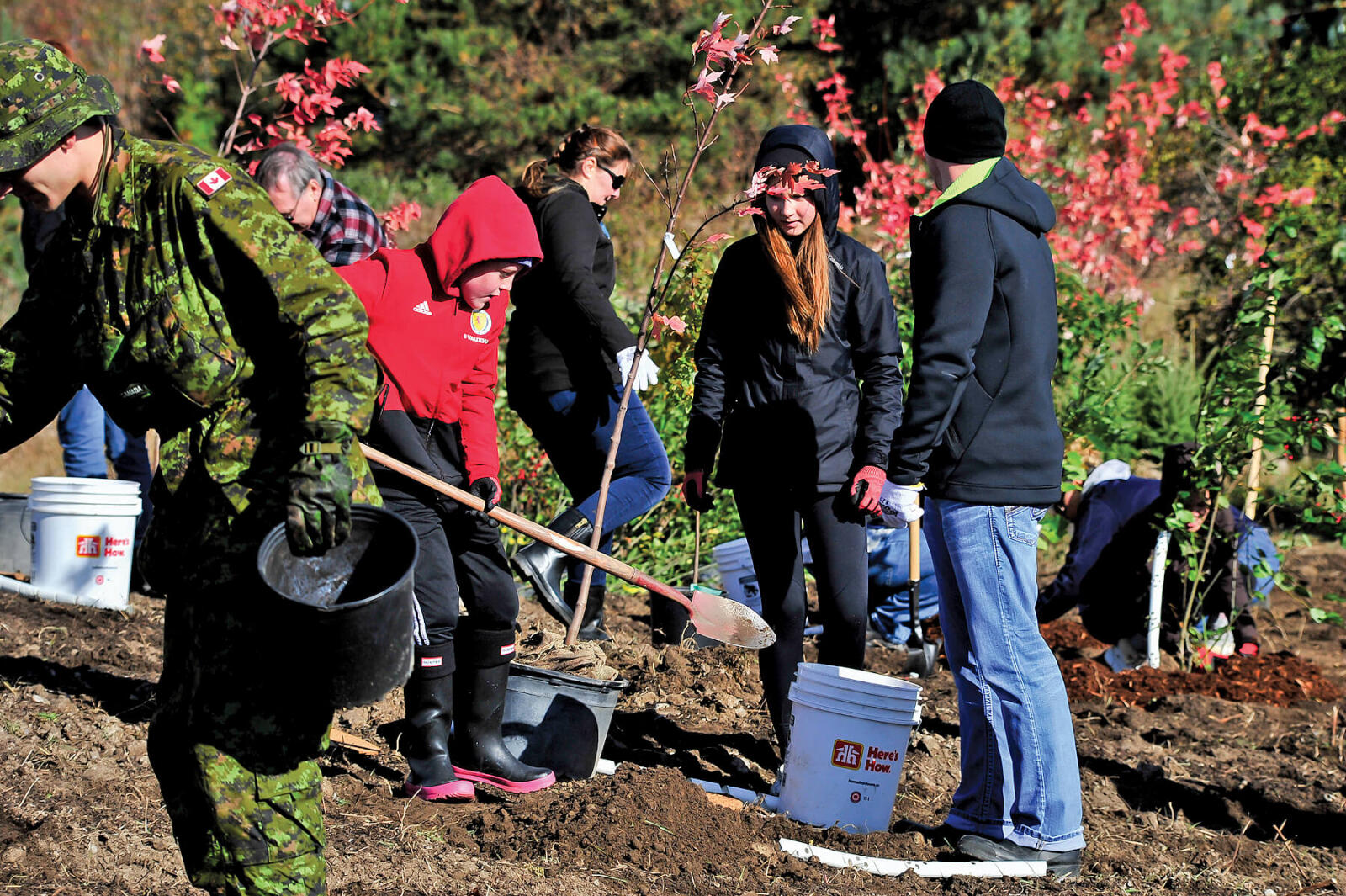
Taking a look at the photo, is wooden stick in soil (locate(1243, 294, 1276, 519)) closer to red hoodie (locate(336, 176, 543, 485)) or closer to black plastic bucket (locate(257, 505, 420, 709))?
red hoodie (locate(336, 176, 543, 485))

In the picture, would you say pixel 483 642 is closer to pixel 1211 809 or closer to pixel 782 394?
pixel 782 394

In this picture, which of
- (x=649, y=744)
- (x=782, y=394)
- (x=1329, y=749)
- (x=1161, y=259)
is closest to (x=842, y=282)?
(x=782, y=394)

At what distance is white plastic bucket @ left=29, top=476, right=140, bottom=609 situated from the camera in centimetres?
484

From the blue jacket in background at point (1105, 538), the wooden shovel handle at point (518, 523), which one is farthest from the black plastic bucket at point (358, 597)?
the blue jacket in background at point (1105, 538)

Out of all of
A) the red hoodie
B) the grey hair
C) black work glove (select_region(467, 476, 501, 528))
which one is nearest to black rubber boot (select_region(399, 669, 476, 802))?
black work glove (select_region(467, 476, 501, 528))

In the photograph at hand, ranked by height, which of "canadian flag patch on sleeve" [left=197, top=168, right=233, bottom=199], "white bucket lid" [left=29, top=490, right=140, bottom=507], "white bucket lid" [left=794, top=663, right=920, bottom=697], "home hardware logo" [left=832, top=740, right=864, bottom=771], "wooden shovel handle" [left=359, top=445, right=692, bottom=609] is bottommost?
"home hardware logo" [left=832, top=740, right=864, bottom=771]

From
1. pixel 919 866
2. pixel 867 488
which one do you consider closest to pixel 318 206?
pixel 867 488

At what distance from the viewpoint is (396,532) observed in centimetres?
220

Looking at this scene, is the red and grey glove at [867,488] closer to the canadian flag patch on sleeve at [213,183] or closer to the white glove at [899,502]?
the white glove at [899,502]

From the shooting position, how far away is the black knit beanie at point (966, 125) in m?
3.23

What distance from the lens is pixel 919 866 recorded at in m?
3.21

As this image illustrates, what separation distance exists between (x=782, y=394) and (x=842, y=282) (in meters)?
0.39

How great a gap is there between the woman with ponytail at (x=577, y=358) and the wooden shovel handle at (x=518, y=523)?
2.68 ft

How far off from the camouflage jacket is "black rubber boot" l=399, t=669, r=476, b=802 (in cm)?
135
